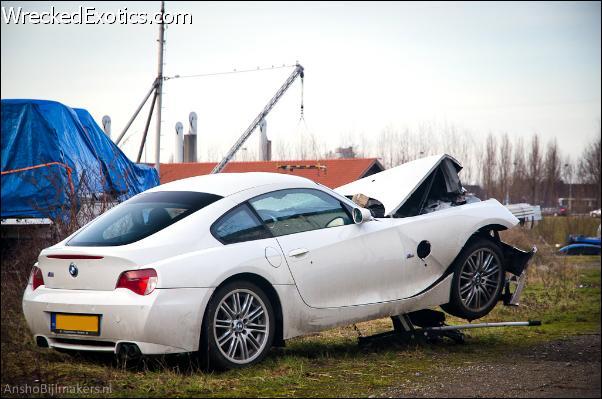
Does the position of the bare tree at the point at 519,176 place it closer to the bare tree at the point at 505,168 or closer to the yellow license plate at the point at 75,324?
the bare tree at the point at 505,168

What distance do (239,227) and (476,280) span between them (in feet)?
9.59

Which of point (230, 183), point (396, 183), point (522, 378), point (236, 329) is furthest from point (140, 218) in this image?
point (522, 378)

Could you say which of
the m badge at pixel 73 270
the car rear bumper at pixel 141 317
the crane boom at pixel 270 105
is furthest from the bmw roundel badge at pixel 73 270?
the crane boom at pixel 270 105

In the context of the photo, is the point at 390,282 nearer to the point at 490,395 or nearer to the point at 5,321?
the point at 490,395

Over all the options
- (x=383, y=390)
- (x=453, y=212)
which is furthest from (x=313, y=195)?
(x=383, y=390)

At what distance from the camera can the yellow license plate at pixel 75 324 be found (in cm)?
641

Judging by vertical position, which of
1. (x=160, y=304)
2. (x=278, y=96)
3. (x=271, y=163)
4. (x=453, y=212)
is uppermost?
(x=278, y=96)

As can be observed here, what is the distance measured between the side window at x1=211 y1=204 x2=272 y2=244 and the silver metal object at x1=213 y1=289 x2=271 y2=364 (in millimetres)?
475

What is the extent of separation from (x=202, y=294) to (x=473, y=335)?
4100 mm

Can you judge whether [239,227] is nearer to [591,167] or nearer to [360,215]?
[360,215]

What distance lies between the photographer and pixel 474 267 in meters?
8.76

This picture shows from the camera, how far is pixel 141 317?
6.24 metres

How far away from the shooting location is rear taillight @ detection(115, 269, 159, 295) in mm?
6312

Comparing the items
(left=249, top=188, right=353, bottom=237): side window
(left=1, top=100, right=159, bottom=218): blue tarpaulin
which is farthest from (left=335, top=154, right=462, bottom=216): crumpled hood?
(left=1, top=100, right=159, bottom=218): blue tarpaulin
